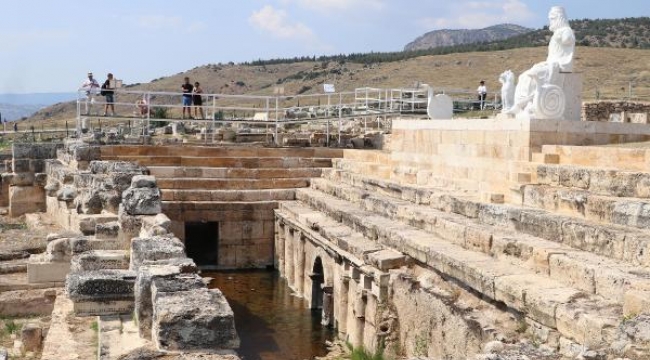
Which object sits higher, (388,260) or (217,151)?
(217,151)

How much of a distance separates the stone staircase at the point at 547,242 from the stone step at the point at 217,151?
6.05m

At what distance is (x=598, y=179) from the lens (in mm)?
8336

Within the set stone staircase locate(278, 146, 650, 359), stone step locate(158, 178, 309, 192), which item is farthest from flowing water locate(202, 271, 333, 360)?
stone step locate(158, 178, 309, 192)

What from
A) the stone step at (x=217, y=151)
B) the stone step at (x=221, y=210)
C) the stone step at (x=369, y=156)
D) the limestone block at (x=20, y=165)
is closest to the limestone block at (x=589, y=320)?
the stone step at (x=369, y=156)

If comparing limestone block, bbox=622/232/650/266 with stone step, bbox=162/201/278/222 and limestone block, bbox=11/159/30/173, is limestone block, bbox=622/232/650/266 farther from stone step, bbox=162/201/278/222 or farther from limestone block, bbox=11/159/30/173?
limestone block, bbox=11/159/30/173

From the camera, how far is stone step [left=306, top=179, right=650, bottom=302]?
6.08 metres

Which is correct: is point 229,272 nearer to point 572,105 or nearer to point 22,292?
Result: point 22,292

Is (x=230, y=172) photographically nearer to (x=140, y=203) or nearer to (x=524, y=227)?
(x=140, y=203)

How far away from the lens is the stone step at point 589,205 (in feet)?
23.3

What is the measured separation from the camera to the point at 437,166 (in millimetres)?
13242

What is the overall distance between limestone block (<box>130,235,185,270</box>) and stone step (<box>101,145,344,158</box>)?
10.0m

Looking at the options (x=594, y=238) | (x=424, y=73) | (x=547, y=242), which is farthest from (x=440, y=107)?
(x=424, y=73)

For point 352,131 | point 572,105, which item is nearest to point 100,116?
point 352,131

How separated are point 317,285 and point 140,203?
4.87 meters
